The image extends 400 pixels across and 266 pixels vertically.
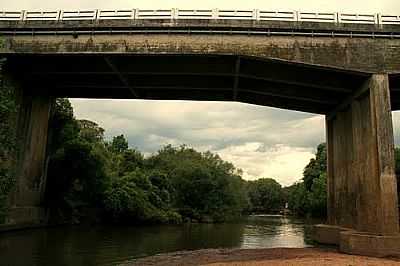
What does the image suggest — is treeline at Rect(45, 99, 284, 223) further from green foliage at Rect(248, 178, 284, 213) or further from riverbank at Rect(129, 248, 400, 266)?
green foliage at Rect(248, 178, 284, 213)

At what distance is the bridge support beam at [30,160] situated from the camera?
102 feet

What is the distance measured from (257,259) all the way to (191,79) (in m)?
14.7

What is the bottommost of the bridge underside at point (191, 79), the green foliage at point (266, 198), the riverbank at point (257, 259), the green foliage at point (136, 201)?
the riverbank at point (257, 259)

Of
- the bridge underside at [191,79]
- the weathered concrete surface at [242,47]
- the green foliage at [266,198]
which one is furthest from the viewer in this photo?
the green foliage at [266,198]

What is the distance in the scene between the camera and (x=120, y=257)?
21.5 meters

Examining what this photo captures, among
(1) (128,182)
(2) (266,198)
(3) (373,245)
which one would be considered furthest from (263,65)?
(2) (266,198)

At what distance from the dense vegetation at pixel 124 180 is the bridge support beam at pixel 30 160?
2.41 meters

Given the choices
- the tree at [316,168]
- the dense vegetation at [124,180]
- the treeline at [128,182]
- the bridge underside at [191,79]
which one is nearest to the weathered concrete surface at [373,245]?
the bridge underside at [191,79]

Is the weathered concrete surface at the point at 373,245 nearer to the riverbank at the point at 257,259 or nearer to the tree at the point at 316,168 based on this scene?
the riverbank at the point at 257,259

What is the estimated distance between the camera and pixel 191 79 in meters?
30.5

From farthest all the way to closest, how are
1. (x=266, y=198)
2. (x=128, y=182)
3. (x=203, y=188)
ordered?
1. (x=266, y=198)
2. (x=203, y=188)
3. (x=128, y=182)

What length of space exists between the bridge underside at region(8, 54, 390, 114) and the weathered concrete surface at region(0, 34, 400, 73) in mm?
→ 460

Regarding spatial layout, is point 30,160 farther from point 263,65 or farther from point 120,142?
point 120,142

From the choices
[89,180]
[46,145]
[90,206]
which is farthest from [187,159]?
[46,145]
